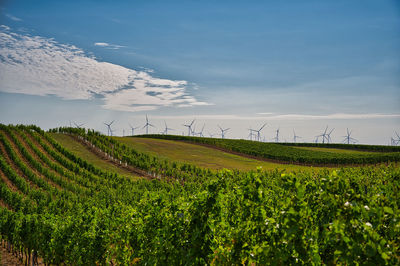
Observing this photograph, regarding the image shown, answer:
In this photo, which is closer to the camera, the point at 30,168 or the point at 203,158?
the point at 30,168

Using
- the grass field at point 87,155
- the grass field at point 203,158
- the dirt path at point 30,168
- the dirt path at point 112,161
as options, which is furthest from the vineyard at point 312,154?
the dirt path at point 30,168

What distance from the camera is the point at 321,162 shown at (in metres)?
78.2

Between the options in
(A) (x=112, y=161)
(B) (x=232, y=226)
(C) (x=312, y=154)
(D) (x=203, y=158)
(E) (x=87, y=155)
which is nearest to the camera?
(B) (x=232, y=226)

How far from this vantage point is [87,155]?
57.4m

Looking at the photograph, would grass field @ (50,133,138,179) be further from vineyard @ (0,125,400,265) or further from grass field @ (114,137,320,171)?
vineyard @ (0,125,400,265)

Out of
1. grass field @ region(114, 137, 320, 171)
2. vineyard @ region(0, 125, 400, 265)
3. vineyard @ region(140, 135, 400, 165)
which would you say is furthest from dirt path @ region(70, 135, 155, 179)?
vineyard @ region(140, 135, 400, 165)

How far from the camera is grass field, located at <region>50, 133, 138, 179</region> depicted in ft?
167

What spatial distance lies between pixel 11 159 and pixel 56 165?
7553 millimetres

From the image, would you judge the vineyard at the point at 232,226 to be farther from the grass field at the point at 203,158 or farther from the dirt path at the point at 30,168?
the grass field at the point at 203,158

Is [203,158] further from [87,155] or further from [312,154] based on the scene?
[312,154]

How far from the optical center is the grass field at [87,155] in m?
51.0

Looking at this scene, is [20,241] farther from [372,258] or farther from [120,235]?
[372,258]

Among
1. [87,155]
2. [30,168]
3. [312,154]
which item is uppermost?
[312,154]

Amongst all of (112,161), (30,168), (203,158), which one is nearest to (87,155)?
(112,161)
